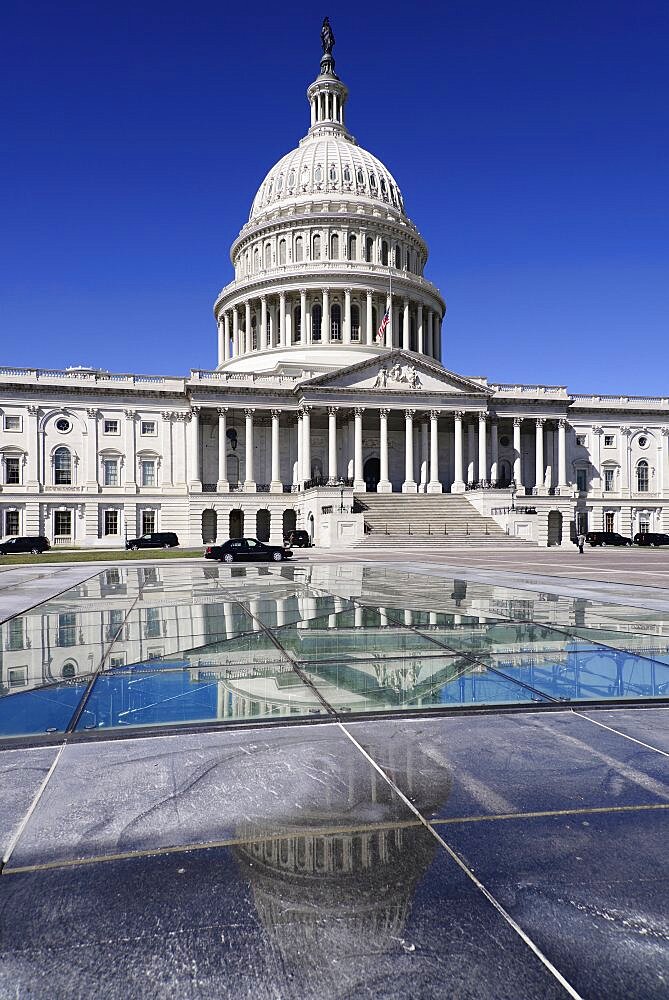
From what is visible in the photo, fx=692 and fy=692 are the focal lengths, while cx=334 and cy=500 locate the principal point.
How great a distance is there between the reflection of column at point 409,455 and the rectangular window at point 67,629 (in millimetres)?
60590

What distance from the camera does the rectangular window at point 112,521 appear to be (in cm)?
7219

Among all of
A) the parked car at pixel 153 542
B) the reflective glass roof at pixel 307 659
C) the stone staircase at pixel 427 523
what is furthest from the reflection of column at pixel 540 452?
the reflective glass roof at pixel 307 659

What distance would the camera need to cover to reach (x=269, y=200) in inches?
3748

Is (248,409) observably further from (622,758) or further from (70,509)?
(622,758)

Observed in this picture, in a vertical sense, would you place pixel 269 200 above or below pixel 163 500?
above

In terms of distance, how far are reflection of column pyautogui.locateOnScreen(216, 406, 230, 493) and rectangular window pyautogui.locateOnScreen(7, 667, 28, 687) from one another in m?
62.8

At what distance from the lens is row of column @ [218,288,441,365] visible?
85.1 meters

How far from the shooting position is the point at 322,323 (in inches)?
3366

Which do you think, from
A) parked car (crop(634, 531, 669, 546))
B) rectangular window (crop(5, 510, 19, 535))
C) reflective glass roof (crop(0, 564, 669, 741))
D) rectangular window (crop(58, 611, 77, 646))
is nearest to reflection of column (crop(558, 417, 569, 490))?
parked car (crop(634, 531, 669, 546))

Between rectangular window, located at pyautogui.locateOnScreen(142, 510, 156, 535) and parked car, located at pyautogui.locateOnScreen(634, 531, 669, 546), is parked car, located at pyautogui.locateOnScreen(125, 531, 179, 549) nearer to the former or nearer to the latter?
rectangular window, located at pyautogui.locateOnScreen(142, 510, 156, 535)

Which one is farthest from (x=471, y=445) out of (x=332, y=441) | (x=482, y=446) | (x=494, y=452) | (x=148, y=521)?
(x=148, y=521)

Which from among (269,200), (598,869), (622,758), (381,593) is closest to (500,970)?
(598,869)

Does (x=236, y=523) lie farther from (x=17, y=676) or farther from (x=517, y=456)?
(x=17, y=676)

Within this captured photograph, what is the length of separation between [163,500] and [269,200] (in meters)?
47.8
